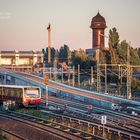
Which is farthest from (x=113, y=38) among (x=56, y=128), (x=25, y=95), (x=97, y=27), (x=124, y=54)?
(x=56, y=128)

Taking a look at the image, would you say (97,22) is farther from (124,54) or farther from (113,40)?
(124,54)

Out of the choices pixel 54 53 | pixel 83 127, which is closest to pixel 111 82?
pixel 83 127

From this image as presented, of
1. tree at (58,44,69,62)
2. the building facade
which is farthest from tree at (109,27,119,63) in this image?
tree at (58,44,69,62)

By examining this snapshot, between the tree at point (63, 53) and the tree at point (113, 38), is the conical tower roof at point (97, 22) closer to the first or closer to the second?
the tree at point (63, 53)

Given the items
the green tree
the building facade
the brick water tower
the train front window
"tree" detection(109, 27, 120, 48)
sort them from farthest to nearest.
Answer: the building facade < the brick water tower < "tree" detection(109, 27, 120, 48) < the green tree < the train front window

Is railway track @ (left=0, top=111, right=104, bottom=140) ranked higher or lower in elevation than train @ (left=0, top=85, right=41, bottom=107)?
lower

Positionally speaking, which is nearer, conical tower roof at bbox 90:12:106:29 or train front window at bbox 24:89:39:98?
train front window at bbox 24:89:39:98

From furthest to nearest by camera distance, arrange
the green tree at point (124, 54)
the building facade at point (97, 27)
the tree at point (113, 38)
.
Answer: the building facade at point (97, 27) < the tree at point (113, 38) < the green tree at point (124, 54)

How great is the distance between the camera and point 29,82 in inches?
4149

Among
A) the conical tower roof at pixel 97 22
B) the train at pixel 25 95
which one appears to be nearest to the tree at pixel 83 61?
the conical tower roof at pixel 97 22

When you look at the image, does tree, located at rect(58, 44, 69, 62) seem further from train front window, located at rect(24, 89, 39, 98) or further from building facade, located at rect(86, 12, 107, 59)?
train front window, located at rect(24, 89, 39, 98)

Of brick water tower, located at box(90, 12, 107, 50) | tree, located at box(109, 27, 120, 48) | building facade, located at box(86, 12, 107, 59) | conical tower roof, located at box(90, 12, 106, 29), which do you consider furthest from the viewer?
conical tower roof, located at box(90, 12, 106, 29)

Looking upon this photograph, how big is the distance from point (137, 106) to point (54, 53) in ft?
456

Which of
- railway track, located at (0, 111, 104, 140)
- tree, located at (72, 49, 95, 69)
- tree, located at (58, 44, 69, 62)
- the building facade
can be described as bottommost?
railway track, located at (0, 111, 104, 140)
